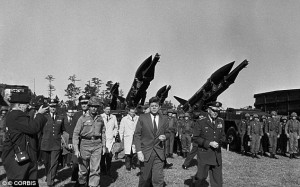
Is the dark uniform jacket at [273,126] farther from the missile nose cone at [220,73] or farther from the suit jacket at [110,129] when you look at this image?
the suit jacket at [110,129]

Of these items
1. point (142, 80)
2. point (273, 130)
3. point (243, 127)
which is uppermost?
point (142, 80)

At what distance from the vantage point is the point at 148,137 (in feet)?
17.2

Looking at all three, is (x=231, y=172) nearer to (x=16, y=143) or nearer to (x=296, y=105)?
(x=16, y=143)

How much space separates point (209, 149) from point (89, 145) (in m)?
2.48

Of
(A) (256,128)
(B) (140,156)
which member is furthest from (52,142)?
(A) (256,128)

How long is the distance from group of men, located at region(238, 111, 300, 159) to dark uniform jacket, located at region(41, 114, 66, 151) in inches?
346

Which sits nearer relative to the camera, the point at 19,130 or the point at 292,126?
the point at 19,130

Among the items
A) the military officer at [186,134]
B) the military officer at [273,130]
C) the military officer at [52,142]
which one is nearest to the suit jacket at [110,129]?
the military officer at [52,142]

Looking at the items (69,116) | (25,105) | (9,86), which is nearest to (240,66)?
(69,116)

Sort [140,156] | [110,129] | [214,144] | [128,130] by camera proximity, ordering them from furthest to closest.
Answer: [128,130]
[110,129]
[214,144]
[140,156]

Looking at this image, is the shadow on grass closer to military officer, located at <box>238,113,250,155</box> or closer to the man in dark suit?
the man in dark suit

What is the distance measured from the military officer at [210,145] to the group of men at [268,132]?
750 cm

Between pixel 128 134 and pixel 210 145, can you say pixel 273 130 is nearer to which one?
pixel 128 134

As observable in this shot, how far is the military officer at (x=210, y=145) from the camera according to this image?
547cm
